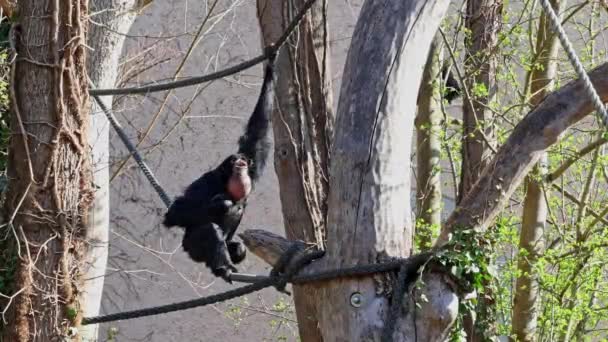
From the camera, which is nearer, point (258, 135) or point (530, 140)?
point (530, 140)

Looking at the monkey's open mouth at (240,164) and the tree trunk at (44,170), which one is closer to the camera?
the tree trunk at (44,170)

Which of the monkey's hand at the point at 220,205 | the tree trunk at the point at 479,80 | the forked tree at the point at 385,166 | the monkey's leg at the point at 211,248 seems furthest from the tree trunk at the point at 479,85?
the forked tree at the point at 385,166

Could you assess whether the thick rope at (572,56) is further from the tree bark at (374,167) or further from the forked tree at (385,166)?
the tree bark at (374,167)

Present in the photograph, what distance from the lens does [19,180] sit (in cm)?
568

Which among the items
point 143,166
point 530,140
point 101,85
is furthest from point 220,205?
point 530,140

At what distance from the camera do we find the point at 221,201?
24.6 ft

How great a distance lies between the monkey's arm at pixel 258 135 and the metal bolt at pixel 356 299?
290 cm

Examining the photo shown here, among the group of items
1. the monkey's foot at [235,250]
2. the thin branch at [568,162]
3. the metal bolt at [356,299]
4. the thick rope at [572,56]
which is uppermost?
the thick rope at [572,56]

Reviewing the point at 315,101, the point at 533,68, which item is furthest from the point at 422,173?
the point at 315,101

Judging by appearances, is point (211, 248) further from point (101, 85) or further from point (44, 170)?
point (44, 170)

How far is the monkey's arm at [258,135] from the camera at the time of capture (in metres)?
7.08

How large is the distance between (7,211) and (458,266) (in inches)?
111

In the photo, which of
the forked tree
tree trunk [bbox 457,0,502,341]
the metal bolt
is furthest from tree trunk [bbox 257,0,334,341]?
the metal bolt

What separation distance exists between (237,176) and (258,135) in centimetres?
36
